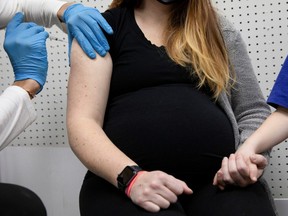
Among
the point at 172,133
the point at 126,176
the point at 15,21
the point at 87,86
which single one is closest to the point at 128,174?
the point at 126,176

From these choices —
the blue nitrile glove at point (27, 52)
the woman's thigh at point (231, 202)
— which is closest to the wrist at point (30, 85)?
the blue nitrile glove at point (27, 52)

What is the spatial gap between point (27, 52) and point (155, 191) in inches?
22.3

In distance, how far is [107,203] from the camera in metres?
0.82

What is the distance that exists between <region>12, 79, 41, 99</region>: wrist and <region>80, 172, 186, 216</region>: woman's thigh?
28 centimetres

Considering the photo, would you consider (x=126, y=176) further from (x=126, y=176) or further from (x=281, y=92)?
(x=281, y=92)

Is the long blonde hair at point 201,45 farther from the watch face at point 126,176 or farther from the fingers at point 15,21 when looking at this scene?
the fingers at point 15,21

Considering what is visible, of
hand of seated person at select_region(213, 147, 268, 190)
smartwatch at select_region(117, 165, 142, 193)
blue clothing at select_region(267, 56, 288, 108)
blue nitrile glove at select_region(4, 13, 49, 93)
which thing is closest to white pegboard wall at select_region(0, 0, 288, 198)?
blue nitrile glove at select_region(4, 13, 49, 93)

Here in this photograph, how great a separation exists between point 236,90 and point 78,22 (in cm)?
49

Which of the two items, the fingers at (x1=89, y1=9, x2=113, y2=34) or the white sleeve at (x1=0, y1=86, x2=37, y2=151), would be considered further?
the fingers at (x1=89, y1=9, x2=113, y2=34)

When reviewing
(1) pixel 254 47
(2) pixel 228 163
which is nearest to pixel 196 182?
(2) pixel 228 163

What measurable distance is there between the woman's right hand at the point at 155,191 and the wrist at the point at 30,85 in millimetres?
416

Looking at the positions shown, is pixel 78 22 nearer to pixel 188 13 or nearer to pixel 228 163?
pixel 188 13

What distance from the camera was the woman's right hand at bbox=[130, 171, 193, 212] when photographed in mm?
753

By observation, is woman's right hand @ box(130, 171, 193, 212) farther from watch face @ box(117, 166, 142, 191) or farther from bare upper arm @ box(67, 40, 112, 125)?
bare upper arm @ box(67, 40, 112, 125)
